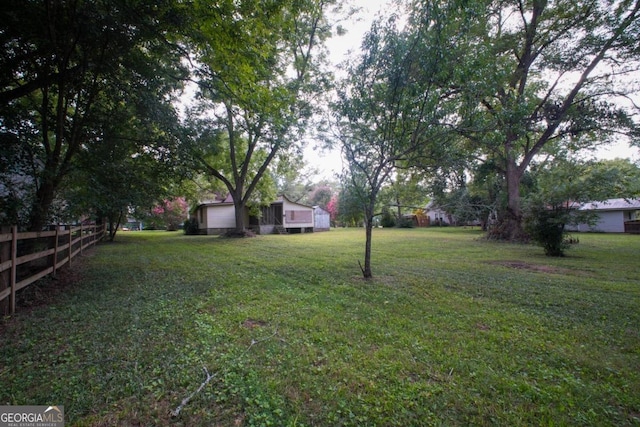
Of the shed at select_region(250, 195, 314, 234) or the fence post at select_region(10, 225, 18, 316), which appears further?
the shed at select_region(250, 195, 314, 234)

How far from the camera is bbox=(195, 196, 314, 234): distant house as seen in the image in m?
21.9

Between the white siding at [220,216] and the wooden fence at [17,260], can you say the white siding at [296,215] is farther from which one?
the wooden fence at [17,260]

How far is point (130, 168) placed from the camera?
20.1ft

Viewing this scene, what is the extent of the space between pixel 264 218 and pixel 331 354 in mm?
21229

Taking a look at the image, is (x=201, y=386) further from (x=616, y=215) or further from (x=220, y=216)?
(x=616, y=215)

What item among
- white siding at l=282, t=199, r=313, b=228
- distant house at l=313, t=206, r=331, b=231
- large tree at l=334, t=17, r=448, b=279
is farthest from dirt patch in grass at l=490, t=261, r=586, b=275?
distant house at l=313, t=206, r=331, b=231

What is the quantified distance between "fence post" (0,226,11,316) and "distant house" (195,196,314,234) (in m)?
18.6

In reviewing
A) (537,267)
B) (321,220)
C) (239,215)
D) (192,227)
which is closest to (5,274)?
(537,267)

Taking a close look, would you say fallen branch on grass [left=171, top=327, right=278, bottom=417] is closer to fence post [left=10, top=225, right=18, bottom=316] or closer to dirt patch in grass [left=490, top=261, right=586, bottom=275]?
fence post [left=10, top=225, right=18, bottom=316]

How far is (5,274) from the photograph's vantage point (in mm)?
3557

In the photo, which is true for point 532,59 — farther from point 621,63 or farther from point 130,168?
point 130,168

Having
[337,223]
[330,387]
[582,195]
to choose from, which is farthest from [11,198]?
[337,223]

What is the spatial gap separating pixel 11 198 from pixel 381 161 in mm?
6212

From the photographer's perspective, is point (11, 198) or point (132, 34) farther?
point (132, 34)
